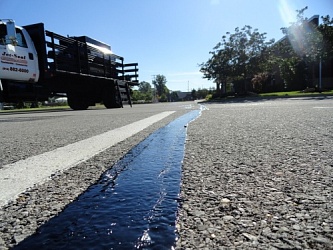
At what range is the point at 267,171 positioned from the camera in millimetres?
1976

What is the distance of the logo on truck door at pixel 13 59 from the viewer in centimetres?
880

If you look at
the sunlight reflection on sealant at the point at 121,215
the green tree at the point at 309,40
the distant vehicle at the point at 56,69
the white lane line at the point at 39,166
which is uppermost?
the green tree at the point at 309,40

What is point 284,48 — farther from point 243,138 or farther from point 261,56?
point 243,138

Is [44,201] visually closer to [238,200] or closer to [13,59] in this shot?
[238,200]

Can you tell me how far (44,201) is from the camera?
1.53 meters

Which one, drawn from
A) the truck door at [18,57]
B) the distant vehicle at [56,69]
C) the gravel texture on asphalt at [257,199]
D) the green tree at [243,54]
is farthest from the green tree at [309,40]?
the gravel texture on asphalt at [257,199]

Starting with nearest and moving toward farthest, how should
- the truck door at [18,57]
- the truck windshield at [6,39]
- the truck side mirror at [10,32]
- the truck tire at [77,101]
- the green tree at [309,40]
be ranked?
the truck side mirror at [10,32] < the truck windshield at [6,39] < the truck door at [18,57] < the truck tire at [77,101] < the green tree at [309,40]

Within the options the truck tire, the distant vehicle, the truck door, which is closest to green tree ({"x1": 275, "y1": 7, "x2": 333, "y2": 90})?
the distant vehicle

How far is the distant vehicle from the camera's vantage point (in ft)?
30.1

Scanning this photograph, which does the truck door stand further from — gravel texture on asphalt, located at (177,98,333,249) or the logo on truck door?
gravel texture on asphalt, located at (177,98,333,249)

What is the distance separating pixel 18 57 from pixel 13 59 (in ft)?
0.72

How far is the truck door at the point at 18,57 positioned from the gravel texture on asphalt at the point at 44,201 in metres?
8.02

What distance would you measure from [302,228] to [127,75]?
16.6m

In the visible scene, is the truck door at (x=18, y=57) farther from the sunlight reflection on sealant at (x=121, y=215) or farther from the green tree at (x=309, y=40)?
the green tree at (x=309, y=40)
